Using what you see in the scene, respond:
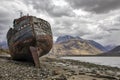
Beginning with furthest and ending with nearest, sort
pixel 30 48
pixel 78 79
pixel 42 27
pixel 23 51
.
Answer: pixel 42 27, pixel 23 51, pixel 30 48, pixel 78 79

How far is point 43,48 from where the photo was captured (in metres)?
25.2

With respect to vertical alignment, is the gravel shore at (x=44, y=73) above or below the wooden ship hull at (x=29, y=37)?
below

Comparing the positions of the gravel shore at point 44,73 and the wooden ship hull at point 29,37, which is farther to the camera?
the wooden ship hull at point 29,37

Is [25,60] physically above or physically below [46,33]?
below

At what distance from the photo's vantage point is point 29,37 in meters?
23.5

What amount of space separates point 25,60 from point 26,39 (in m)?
4.32

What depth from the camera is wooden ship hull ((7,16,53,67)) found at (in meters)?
23.5

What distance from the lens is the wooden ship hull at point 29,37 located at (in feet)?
77.2

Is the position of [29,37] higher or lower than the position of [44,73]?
higher

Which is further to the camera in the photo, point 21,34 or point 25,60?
point 25,60

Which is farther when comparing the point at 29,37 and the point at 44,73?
the point at 29,37

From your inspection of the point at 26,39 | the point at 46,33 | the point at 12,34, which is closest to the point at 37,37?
the point at 26,39

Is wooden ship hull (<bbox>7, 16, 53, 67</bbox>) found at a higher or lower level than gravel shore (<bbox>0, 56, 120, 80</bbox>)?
higher

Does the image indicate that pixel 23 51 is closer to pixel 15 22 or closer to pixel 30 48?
pixel 30 48
